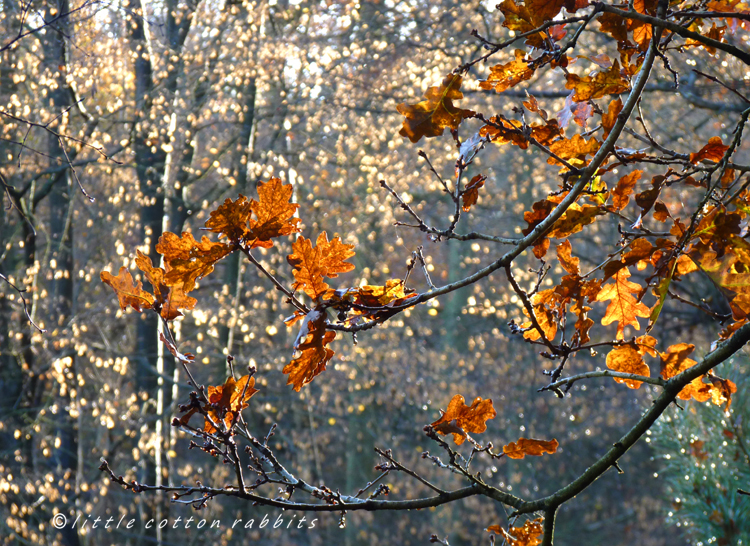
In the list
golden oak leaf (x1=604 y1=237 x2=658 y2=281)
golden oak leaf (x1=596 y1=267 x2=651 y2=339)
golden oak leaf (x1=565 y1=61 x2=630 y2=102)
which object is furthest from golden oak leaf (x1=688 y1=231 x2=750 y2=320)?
golden oak leaf (x1=565 y1=61 x2=630 y2=102)

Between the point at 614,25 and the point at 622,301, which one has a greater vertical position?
the point at 614,25

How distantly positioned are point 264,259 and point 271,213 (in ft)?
24.5

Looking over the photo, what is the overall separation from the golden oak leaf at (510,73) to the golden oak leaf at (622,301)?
409mm

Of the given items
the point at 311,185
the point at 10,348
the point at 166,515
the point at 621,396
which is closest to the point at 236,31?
the point at 311,185

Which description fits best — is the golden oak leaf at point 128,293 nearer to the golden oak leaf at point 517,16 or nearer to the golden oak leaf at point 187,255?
the golden oak leaf at point 187,255

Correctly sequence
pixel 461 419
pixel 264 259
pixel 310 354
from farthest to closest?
1. pixel 264 259
2. pixel 461 419
3. pixel 310 354

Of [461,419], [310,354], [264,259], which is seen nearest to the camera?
[310,354]

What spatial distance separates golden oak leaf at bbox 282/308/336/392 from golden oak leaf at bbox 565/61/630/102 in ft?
1.96

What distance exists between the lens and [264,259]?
8258 mm

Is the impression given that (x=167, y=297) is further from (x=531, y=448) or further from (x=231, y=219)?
(x=531, y=448)

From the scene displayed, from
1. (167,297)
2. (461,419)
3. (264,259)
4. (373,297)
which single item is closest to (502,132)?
(373,297)

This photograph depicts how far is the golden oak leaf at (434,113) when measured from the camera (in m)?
0.98

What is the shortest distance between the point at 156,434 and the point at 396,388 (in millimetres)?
3460

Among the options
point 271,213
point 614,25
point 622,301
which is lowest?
point 271,213
